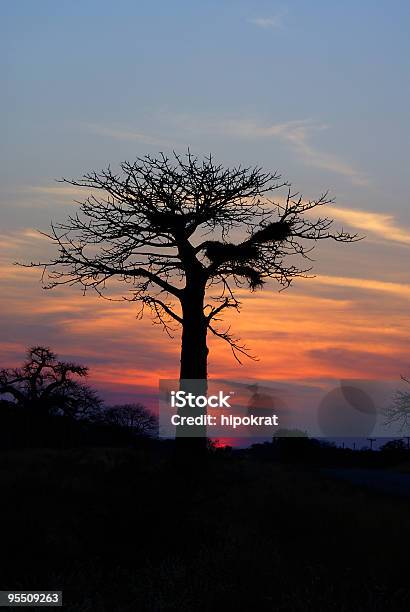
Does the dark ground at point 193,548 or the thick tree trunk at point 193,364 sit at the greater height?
the thick tree trunk at point 193,364

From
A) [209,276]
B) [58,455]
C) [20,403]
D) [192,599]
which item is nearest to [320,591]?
[192,599]

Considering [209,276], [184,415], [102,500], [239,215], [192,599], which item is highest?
[239,215]

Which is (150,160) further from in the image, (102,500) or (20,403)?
(20,403)

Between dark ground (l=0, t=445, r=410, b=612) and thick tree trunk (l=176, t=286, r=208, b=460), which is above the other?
thick tree trunk (l=176, t=286, r=208, b=460)

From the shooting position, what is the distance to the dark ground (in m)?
10.7

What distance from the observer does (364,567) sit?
12.7 m

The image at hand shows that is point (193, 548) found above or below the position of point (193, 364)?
below

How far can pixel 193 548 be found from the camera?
13.6m

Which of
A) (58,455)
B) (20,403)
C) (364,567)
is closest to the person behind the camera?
(364,567)

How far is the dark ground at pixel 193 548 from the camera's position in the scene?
420 inches

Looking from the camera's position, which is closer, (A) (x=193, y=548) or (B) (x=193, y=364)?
(A) (x=193, y=548)

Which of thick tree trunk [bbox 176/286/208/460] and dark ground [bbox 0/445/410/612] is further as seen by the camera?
thick tree trunk [bbox 176/286/208/460]

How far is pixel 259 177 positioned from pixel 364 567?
14.8 m

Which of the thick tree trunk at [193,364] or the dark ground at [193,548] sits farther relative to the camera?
the thick tree trunk at [193,364]
